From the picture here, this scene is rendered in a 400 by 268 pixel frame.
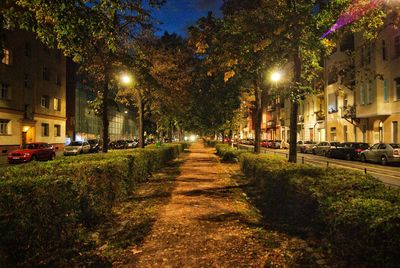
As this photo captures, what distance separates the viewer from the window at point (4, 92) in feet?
109

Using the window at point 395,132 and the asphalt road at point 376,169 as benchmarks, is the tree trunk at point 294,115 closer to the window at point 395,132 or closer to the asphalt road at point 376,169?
the asphalt road at point 376,169

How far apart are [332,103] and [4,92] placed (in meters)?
39.6

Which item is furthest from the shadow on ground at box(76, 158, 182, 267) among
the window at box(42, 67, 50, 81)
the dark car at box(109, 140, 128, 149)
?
the dark car at box(109, 140, 128, 149)

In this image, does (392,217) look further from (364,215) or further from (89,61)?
(89,61)

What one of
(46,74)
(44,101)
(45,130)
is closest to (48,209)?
(45,130)

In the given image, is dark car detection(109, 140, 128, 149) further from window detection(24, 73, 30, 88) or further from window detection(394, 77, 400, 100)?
window detection(394, 77, 400, 100)

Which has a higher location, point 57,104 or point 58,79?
point 58,79

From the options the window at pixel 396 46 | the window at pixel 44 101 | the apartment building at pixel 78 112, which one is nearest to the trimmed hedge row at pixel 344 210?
the window at pixel 396 46

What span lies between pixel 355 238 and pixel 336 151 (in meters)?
29.6

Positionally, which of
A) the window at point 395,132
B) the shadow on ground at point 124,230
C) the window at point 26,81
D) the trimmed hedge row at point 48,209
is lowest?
the shadow on ground at point 124,230

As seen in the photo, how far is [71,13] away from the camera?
268 inches

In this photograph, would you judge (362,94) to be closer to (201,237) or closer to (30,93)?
(201,237)

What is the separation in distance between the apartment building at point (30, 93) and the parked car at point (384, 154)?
113 ft

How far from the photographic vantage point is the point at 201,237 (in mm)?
6500
